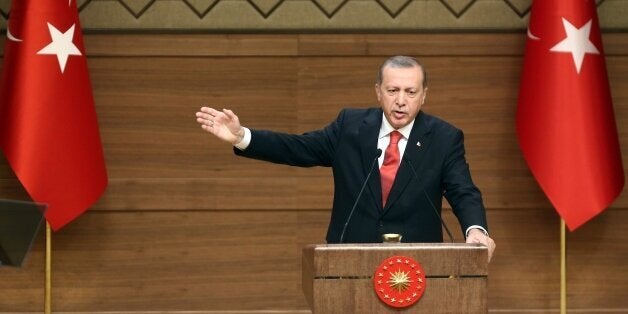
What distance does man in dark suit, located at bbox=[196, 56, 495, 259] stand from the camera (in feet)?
10.3

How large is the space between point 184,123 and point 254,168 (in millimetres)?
394

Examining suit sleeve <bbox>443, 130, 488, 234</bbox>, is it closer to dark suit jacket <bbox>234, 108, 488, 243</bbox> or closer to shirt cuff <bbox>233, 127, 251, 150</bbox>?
dark suit jacket <bbox>234, 108, 488, 243</bbox>

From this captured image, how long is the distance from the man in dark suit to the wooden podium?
17.1 inches

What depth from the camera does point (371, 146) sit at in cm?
320

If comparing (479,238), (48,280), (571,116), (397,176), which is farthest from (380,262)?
(48,280)

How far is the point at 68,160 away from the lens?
4703 mm

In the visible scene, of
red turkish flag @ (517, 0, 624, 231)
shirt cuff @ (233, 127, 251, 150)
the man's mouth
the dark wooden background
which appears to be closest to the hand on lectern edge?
the man's mouth

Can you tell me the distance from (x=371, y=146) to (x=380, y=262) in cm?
65

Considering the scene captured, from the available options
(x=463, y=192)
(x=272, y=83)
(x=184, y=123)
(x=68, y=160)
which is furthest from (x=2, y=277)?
(x=463, y=192)

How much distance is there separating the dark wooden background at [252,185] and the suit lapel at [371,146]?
72.0 inches

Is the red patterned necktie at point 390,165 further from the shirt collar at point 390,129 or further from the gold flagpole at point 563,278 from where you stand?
the gold flagpole at point 563,278

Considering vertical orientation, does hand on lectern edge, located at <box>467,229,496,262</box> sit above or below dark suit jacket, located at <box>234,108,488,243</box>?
below

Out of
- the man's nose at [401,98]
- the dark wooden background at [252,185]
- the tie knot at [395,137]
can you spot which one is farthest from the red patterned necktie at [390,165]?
the dark wooden background at [252,185]

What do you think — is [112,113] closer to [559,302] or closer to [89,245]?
[89,245]
